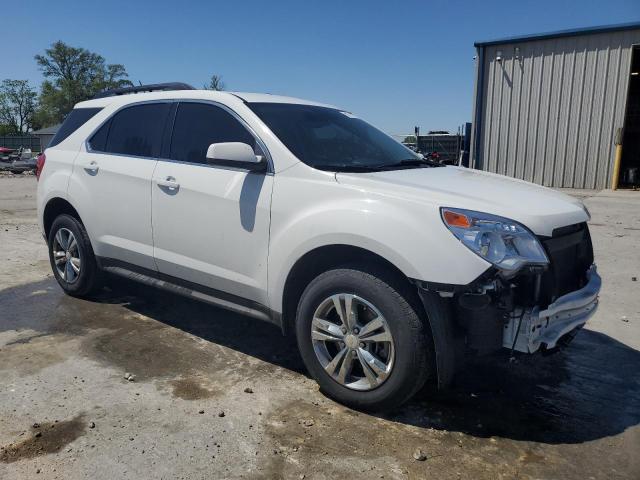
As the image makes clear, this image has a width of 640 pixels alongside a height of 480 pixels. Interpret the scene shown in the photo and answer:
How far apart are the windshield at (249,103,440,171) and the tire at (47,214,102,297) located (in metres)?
2.14

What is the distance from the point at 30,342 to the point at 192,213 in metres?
1.62

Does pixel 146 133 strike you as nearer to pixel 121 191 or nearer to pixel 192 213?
pixel 121 191

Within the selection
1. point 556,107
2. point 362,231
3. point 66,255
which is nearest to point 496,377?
point 362,231

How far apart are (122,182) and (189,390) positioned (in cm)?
188

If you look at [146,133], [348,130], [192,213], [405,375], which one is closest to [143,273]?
[192,213]

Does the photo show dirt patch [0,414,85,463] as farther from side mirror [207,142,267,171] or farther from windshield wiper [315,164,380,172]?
windshield wiper [315,164,380,172]

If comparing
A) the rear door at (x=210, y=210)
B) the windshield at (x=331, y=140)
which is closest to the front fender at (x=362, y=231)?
the rear door at (x=210, y=210)

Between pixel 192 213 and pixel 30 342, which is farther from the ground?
pixel 192 213

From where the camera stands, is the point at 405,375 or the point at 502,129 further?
the point at 502,129

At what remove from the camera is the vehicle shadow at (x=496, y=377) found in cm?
302

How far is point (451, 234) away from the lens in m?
2.69

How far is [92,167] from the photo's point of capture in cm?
463


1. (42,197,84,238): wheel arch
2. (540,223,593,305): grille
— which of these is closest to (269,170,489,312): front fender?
(540,223,593,305): grille

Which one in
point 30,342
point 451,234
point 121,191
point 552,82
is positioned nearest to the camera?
point 451,234
